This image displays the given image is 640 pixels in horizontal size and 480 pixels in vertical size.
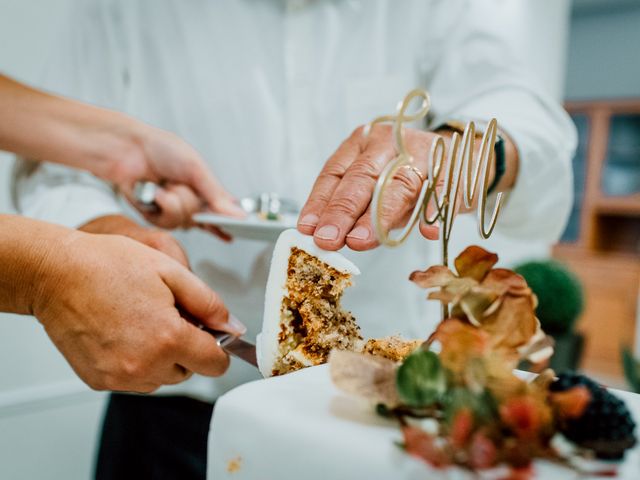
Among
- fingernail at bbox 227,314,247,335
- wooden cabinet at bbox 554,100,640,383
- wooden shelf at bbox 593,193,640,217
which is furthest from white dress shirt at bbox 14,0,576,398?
wooden shelf at bbox 593,193,640,217

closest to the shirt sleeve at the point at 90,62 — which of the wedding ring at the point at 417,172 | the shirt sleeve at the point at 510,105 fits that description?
the shirt sleeve at the point at 510,105

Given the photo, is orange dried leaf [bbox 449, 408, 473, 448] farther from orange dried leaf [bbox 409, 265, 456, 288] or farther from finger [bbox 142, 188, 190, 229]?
finger [bbox 142, 188, 190, 229]

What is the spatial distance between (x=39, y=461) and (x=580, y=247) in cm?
323

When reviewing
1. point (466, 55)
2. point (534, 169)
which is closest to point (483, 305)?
point (534, 169)

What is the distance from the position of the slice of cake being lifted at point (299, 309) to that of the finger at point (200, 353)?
11 centimetres

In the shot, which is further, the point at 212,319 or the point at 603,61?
the point at 603,61

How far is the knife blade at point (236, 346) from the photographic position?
459 mm

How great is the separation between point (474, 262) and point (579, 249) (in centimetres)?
351

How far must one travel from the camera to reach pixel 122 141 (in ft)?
2.43

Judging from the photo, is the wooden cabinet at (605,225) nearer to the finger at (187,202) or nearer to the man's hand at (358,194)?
the finger at (187,202)

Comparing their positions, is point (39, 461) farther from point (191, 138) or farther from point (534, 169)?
point (534, 169)

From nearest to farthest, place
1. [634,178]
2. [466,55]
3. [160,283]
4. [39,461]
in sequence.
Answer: [160,283], [466,55], [39,461], [634,178]

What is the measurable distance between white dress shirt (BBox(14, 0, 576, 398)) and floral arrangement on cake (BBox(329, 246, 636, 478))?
0.34 m

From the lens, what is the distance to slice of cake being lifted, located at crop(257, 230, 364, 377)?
1.29ft
